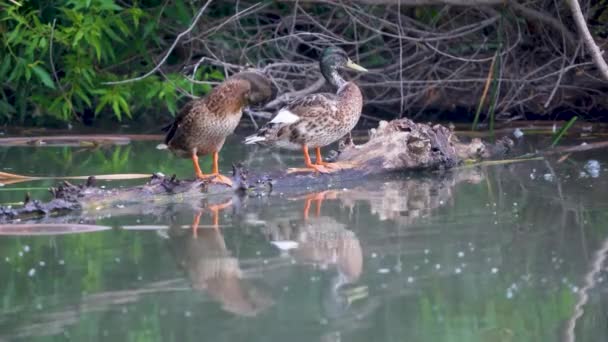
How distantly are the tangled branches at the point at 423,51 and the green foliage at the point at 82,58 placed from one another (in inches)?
14.7

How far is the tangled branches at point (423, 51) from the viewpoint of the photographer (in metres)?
9.81

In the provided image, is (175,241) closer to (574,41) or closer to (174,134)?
(174,134)

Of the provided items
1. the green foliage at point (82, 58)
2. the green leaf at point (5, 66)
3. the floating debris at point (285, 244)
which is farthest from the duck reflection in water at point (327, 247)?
the green leaf at point (5, 66)

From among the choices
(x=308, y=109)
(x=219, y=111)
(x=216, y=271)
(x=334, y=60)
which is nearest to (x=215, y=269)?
(x=216, y=271)

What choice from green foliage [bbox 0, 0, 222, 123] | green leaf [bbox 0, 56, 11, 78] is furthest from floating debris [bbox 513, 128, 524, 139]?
green leaf [bbox 0, 56, 11, 78]

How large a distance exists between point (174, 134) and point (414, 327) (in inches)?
136

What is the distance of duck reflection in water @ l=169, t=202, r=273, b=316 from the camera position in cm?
412

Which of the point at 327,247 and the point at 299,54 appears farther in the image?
the point at 299,54

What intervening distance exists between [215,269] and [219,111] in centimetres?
217

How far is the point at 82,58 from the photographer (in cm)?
1042

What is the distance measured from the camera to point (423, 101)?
34.9ft

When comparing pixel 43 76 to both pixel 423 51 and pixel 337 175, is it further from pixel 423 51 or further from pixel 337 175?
pixel 337 175

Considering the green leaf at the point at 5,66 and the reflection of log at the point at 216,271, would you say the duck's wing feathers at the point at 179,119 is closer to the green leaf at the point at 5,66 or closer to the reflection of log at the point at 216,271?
the reflection of log at the point at 216,271

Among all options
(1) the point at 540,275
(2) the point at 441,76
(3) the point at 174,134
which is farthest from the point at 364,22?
(1) the point at 540,275
